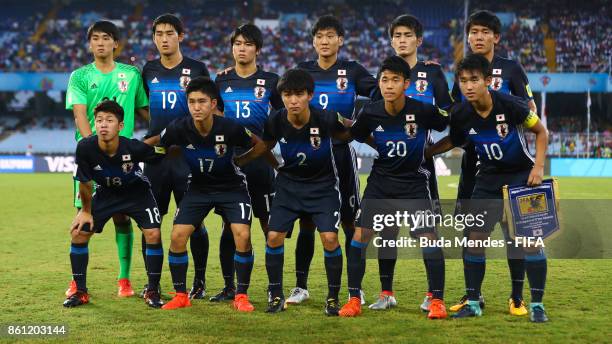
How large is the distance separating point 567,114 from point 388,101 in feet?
124

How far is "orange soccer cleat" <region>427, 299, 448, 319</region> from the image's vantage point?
18.0 ft

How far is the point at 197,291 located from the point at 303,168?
1560 millimetres

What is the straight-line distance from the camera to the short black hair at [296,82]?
5668mm

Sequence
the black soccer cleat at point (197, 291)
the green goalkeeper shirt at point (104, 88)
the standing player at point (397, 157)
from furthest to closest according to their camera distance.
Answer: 1. the green goalkeeper shirt at point (104, 88)
2. the black soccer cleat at point (197, 291)
3. the standing player at point (397, 157)

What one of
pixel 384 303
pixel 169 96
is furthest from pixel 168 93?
pixel 384 303

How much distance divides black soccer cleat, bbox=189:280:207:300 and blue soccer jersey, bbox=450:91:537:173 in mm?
2646

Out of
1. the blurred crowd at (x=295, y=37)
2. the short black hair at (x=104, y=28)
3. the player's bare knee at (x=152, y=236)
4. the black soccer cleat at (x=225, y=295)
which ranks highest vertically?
the blurred crowd at (x=295, y=37)

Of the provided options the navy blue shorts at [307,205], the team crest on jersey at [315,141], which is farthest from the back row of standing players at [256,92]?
the team crest on jersey at [315,141]

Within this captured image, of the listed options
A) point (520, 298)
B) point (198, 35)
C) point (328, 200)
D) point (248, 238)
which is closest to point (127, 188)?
point (248, 238)

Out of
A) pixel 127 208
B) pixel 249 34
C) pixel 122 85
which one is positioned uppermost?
pixel 249 34

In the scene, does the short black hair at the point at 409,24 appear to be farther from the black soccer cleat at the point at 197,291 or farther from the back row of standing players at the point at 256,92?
the black soccer cleat at the point at 197,291

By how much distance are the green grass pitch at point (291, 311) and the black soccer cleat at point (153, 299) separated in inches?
3.0

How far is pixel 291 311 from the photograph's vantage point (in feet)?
19.0

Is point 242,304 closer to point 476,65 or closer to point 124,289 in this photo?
point 124,289
